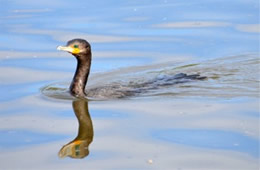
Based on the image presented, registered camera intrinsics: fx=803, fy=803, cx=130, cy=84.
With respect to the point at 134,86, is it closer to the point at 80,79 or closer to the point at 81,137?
the point at 80,79

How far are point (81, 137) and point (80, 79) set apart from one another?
2.57 metres

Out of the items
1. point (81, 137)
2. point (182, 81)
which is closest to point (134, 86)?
point (182, 81)

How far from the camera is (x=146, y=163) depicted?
978 centimetres

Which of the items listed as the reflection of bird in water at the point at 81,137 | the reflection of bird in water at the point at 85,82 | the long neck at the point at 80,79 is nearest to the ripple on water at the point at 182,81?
the reflection of bird in water at the point at 85,82

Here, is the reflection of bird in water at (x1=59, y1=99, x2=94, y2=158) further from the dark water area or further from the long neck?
the long neck

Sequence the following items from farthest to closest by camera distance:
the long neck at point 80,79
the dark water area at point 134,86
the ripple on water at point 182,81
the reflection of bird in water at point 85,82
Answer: the long neck at point 80,79 → the ripple on water at point 182,81 → the reflection of bird in water at point 85,82 → the dark water area at point 134,86

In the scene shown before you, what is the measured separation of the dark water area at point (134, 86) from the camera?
1030cm

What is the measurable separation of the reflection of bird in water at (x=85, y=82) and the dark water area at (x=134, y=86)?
4cm

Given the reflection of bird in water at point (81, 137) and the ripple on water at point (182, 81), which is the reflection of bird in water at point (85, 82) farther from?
the reflection of bird in water at point (81, 137)

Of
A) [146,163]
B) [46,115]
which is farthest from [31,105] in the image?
[146,163]

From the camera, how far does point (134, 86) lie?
46.1 feet

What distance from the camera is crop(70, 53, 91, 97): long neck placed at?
13.5 m

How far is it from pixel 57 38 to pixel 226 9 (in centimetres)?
438

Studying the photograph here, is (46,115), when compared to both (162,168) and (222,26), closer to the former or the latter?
(162,168)
